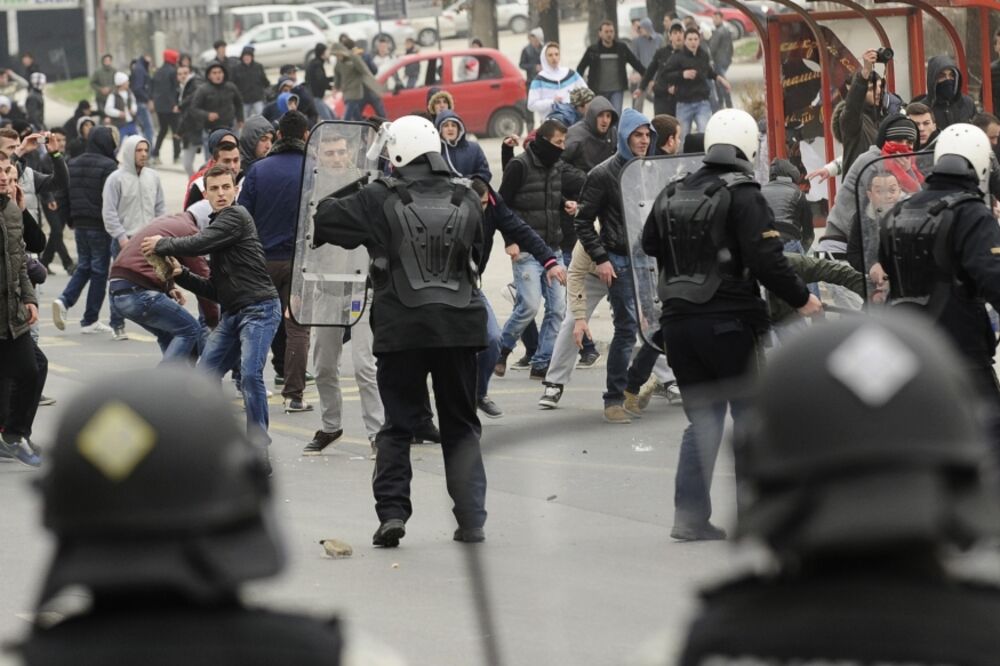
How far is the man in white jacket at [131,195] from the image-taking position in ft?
47.7

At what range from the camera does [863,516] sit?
6.39 feet

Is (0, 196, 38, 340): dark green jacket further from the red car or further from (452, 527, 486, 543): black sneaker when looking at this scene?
the red car

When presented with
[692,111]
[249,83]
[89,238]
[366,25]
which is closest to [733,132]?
[89,238]

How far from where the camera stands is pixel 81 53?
155 ft

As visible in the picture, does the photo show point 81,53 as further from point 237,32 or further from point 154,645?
point 154,645

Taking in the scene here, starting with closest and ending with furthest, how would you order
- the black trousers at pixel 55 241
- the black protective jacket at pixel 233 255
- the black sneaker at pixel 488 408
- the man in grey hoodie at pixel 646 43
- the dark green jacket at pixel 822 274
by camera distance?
1. the dark green jacket at pixel 822 274
2. the black protective jacket at pixel 233 255
3. the black sneaker at pixel 488 408
4. the black trousers at pixel 55 241
5. the man in grey hoodie at pixel 646 43

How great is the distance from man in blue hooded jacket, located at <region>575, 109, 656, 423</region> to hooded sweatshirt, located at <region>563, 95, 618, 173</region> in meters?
1.74

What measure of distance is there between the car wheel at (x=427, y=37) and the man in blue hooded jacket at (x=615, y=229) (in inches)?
1435

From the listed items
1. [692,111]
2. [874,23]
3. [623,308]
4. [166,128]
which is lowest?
[623,308]

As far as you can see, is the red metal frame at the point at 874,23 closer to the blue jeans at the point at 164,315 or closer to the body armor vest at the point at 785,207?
the body armor vest at the point at 785,207

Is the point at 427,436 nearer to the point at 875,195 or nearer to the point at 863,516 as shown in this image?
the point at 875,195

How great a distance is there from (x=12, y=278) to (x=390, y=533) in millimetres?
3193

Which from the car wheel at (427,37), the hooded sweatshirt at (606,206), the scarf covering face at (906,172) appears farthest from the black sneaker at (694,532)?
the car wheel at (427,37)

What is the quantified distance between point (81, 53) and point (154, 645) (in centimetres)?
4691
